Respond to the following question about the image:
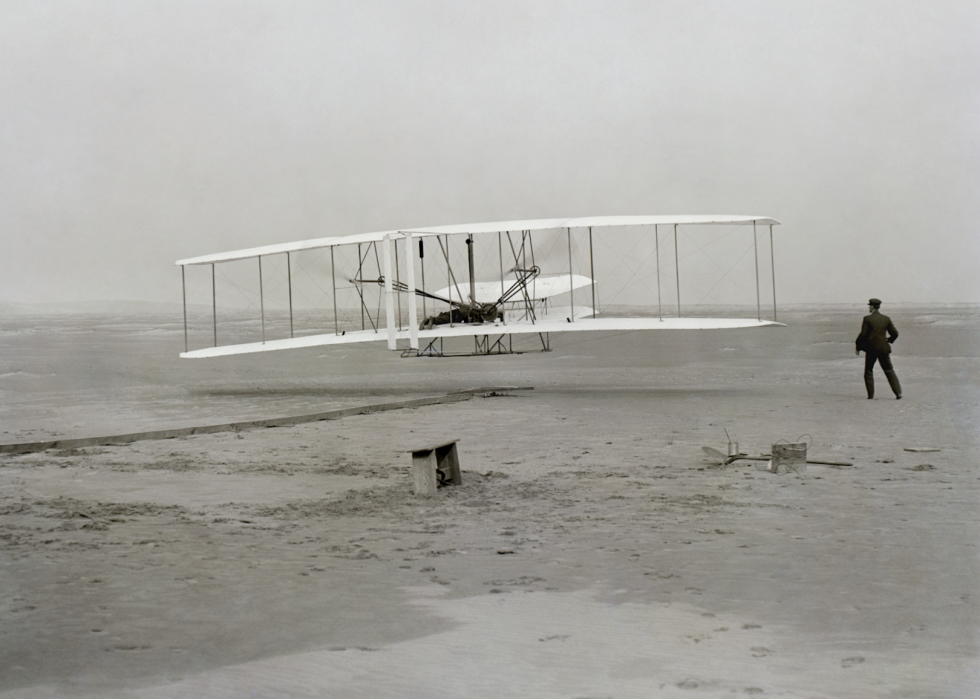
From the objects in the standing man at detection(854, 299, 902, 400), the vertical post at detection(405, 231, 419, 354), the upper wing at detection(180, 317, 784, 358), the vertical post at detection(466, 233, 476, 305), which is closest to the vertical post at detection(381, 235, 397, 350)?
the vertical post at detection(405, 231, 419, 354)

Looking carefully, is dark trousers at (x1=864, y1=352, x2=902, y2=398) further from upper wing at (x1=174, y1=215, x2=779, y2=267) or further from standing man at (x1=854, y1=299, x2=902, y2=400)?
upper wing at (x1=174, y1=215, x2=779, y2=267)

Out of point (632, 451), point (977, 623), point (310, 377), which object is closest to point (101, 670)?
point (977, 623)

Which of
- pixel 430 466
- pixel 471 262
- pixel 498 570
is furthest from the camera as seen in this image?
pixel 471 262

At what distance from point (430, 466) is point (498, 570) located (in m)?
2.38

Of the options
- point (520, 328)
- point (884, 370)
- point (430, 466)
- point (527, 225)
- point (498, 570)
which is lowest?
point (498, 570)

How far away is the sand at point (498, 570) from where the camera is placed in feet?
15.2

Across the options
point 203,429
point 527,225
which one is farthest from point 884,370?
point 203,429

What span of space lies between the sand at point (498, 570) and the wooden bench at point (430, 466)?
0.62 ft

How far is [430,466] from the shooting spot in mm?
8531

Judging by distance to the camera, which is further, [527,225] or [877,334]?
[527,225]

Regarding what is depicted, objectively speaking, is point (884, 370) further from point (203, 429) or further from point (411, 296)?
point (203, 429)

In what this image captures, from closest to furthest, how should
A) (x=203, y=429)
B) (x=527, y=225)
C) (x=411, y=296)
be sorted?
(x=203, y=429) → (x=411, y=296) → (x=527, y=225)

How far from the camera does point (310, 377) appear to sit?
25.4 metres

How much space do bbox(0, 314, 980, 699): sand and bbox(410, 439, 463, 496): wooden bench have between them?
0.19 meters
